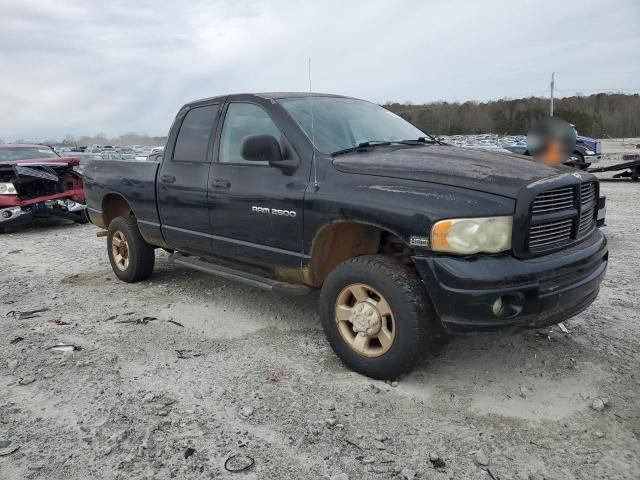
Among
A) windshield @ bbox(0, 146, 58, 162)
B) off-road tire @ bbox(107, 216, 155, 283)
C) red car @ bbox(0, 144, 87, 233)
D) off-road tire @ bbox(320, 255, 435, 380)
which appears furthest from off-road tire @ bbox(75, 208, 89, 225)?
off-road tire @ bbox(320, 255, 435, 380)

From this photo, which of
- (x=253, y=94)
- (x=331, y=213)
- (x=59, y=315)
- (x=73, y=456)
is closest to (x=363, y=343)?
(x=331, y=213)

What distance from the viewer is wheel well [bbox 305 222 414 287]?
3.64 meters

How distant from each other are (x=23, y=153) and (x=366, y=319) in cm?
1106

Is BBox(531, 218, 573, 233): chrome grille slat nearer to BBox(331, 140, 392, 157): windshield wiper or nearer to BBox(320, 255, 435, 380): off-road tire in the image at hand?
BBox(320, 255, 435, 380): off-road tire

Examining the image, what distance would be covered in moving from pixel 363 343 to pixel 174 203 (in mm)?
2438

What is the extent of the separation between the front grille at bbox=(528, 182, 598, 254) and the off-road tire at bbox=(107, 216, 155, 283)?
13.6ft

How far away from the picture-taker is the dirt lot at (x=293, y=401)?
2629 millimetres

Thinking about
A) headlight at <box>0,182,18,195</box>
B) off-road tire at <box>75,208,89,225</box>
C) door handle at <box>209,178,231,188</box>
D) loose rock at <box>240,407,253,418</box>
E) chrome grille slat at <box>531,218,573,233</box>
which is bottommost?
loose rock at <box>240,407,253,418</box>

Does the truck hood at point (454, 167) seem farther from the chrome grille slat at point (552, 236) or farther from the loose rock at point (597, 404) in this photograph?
the loose rock at point (597, 404)

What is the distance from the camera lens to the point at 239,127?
4496 mm

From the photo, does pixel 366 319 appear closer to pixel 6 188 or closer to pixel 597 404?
pixel 597 404

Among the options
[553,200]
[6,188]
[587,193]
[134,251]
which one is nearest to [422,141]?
[587,193]

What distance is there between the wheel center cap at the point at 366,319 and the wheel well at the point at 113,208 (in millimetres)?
3720

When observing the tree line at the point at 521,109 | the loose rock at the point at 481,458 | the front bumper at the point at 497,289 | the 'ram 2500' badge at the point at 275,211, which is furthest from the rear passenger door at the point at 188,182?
the tree line at the point at 521,109
